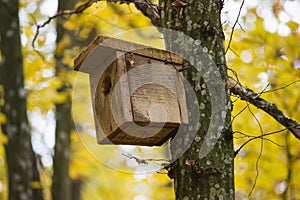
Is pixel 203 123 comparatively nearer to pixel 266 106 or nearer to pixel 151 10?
pixel 266 106

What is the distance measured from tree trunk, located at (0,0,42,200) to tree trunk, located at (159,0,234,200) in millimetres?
2345

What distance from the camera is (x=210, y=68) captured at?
194 cm

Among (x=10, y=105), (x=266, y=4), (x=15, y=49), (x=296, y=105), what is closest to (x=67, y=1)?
(x=15, y=49)

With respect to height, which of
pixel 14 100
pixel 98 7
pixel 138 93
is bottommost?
pixel 138 93

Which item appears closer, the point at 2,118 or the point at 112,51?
the point at 112,51

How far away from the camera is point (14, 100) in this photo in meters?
4.10

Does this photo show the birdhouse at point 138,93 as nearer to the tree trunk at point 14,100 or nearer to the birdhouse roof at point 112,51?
the birdhouse roof at point 112,51

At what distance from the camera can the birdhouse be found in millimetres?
1909

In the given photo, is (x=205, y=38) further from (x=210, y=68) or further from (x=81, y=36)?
(x=81, y=36)

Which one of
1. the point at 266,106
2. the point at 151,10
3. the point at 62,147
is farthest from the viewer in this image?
the point at 62,147

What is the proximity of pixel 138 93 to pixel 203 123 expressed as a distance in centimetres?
29

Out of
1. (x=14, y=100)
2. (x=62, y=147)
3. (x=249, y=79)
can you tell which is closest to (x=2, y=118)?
(x=14, y=100)

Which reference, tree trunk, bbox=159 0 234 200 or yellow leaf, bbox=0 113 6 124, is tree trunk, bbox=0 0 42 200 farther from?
tree trunk, bbox=159 0 234 200

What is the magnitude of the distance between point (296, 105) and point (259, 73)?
1.61 ft
